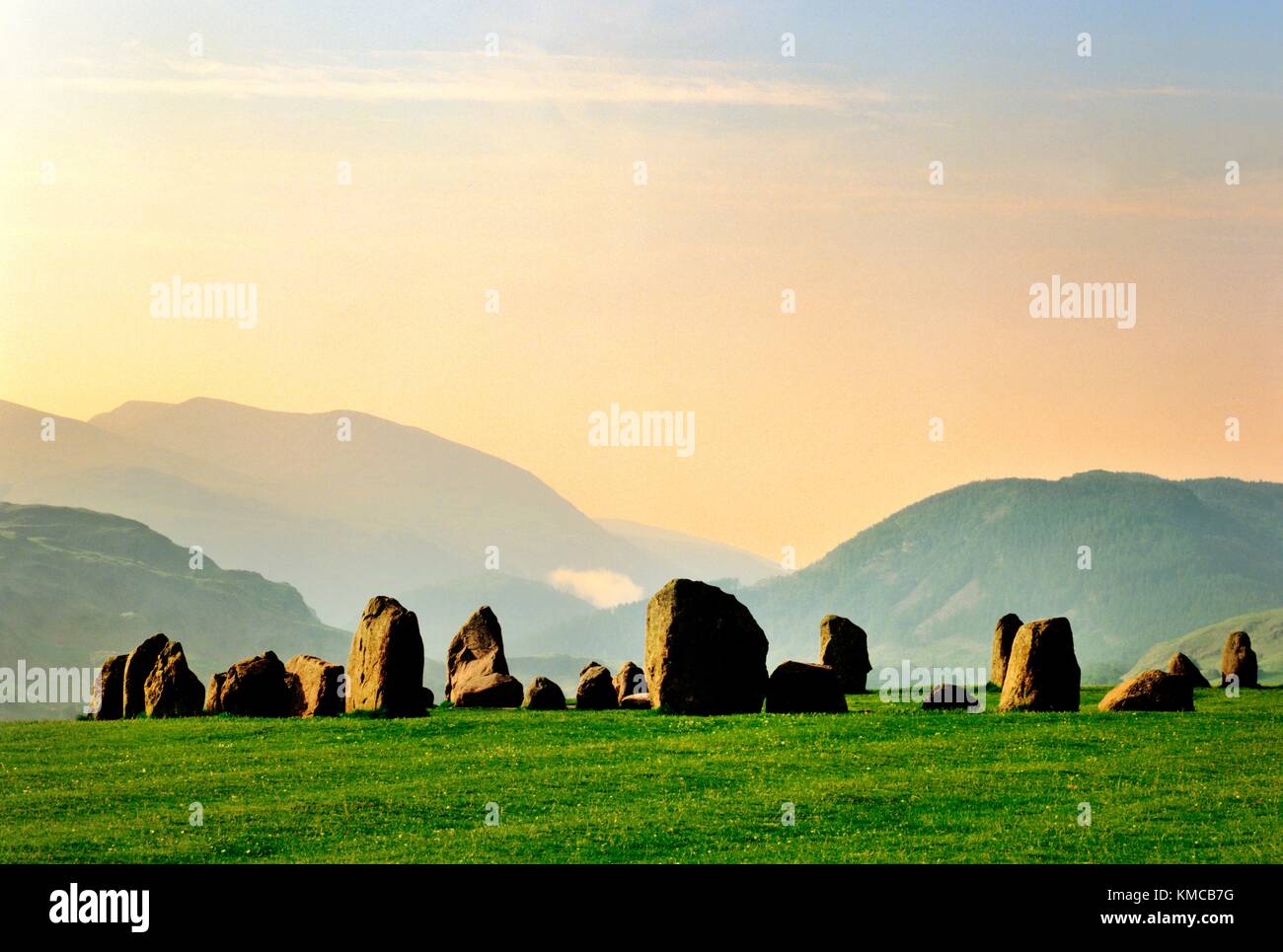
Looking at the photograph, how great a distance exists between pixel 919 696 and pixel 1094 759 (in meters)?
19.6

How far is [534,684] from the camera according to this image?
51031 mm

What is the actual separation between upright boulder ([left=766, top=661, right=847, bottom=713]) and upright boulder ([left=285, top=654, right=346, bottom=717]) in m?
13.6

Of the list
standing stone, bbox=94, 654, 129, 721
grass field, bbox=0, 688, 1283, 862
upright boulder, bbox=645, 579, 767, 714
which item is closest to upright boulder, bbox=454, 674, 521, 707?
upright boulder, bbox=645, 579, 767, 714

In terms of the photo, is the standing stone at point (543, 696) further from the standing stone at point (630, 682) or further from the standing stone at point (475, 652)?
the standing stone at point (630, 682)

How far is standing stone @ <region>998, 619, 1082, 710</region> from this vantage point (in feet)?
144

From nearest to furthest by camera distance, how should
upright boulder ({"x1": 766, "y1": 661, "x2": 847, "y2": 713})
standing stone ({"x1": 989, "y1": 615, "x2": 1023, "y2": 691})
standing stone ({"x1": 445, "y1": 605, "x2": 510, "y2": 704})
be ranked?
1. upright boulder ({"x1": 766, "y1": 661, "x2": 847, "y2": 713})
2. standing stone ({"x1": 445, "y1": 605, "x2": 510, "y2": 704})
3. standing stone ({"x1": 989, "y1": 615, "x2": 1023, "y2": 691})

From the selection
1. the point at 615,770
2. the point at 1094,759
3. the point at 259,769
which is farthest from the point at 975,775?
the point at 259,769

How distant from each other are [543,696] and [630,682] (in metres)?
7.54

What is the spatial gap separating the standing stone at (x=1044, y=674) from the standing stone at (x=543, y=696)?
602 inches

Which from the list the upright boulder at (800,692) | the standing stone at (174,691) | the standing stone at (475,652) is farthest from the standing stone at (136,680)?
the upright boulder at (800,692)

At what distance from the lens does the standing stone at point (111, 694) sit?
1949 inches

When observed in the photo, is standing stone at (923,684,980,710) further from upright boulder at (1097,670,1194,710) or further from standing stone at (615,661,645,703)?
standing stone at (615,661,645,703)

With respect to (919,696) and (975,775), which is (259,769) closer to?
(975,775)

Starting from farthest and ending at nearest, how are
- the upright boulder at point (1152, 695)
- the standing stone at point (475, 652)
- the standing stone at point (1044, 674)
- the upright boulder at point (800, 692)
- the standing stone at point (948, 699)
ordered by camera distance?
the standing stone at point (475, 652), the standing stone at point (948, 699), the upright boulder at point (800, 692), the standing stone at point (1044, 674), the upright boulder at point (1152, 695)
